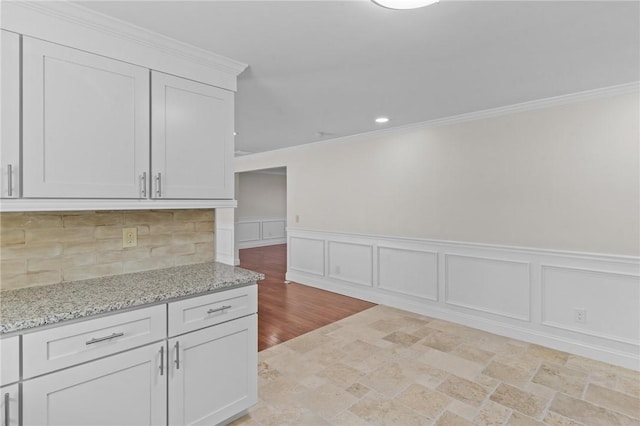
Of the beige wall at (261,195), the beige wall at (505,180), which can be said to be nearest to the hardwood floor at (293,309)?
the beige wall at (505,180)

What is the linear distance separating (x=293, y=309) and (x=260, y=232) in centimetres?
573

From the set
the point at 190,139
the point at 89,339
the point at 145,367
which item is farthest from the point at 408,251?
the point at 89,339

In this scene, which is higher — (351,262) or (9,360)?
(9,360)

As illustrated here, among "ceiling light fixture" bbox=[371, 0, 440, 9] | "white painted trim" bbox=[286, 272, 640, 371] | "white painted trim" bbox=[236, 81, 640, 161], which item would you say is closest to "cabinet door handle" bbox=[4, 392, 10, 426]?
"ceiling light fixture" bbox=[371, 0, 440, 9]

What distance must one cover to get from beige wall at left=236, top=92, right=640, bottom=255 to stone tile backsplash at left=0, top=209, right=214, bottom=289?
8.56ft

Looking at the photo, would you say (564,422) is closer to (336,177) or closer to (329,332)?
(329,332)

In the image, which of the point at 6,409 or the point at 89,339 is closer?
the point at 6,409

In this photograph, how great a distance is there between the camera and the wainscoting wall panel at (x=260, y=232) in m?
9.45

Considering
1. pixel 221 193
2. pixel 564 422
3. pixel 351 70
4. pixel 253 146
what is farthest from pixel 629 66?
pixel 253 146

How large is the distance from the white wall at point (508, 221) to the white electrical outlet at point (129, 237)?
122 inches

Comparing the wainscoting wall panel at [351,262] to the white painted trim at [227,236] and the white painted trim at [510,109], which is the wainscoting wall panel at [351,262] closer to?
the white painted trim at [510,109]

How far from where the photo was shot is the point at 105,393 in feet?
5.21

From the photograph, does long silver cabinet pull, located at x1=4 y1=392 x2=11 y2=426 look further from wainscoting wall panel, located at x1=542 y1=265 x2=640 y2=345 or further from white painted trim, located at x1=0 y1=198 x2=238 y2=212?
wainscoting wall panel, located at x1=542 y1=265 x2=640 y2=345

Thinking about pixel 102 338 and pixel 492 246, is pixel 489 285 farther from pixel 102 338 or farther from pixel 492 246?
pixel 102 338
